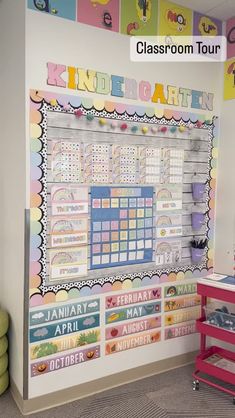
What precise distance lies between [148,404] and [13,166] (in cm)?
177

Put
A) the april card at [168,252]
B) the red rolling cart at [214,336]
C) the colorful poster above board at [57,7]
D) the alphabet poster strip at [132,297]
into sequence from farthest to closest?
the april card at [168,252]
the alphabet poster strip at [132,297]
the red rolling cart at [214,336]
the colorful poster above board at [57,7]

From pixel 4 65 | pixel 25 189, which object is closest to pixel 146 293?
pixel 25 189

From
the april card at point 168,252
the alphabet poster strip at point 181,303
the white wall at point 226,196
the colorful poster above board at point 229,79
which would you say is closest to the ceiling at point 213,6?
the colorful poster above board at point 229,79

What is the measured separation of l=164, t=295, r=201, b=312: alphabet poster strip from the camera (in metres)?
2.75

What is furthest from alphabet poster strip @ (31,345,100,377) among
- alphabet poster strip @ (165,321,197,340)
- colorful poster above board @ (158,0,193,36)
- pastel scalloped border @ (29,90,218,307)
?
colorful poster above board @ (158,0,193,36)

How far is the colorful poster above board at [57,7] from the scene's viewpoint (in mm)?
2057

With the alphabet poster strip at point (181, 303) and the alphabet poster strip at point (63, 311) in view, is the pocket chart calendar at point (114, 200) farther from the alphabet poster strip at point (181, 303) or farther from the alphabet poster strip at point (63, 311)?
the alphabet poster strip at point (181, 303)

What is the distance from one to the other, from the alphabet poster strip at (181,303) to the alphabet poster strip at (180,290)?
1.6 inches

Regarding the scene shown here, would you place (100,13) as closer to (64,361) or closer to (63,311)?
(63,311)

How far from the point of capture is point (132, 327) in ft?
8.43

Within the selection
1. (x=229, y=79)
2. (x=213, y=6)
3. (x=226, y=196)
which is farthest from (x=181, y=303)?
(x=213, y=6)

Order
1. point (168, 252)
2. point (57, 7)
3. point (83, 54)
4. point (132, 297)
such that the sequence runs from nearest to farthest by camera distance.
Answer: point (57, 7), point (83, 54), point (132, 297), point (168, 252)

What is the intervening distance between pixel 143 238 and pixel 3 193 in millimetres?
1045

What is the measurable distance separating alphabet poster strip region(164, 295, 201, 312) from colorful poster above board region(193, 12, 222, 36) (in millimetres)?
2060
